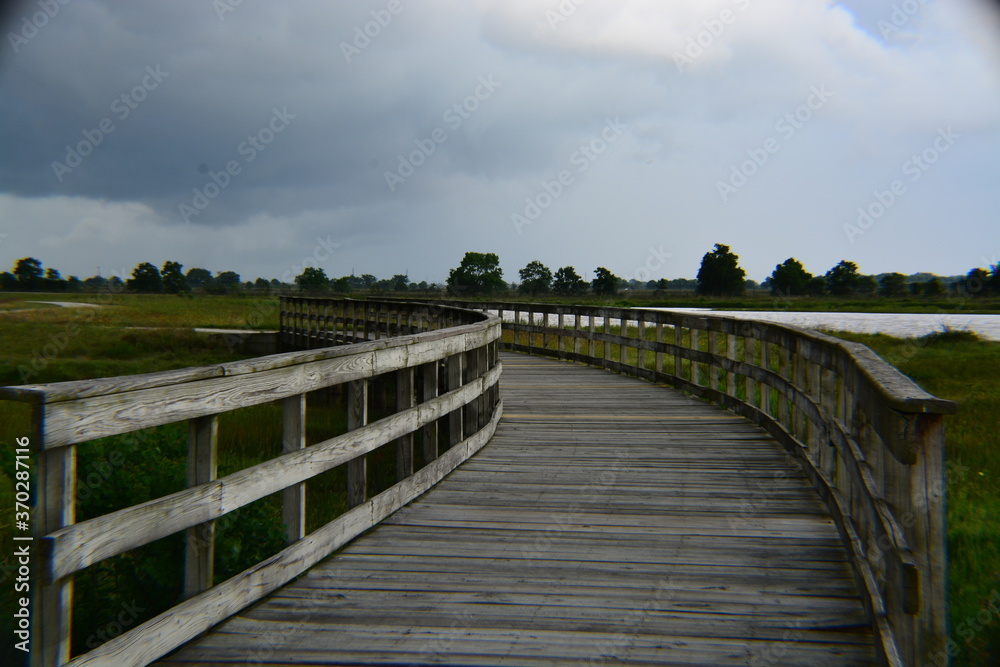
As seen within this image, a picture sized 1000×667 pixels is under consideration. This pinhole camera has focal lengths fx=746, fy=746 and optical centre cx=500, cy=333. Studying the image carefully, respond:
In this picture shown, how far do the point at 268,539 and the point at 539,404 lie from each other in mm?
5650

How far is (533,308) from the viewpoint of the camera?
626 inches

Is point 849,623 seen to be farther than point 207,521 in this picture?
Yes

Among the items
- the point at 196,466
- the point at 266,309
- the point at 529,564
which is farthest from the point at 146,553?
the point at 266,309

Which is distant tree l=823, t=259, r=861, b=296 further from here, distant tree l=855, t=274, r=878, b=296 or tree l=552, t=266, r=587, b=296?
tree l=552, t=266, r=587, b=296

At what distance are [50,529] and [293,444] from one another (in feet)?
4.57

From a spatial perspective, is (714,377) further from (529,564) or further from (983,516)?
(529,564)

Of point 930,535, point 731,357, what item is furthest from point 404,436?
point 731,357

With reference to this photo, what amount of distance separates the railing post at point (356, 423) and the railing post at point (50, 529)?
1.97 metres

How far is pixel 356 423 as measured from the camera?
167 inches

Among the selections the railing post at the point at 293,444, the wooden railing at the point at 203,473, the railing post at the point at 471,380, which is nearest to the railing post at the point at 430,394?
the wooden railing at the point at 203,473

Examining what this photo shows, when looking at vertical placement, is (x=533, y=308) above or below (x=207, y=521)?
above

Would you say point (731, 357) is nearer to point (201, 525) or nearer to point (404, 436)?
point (404, 436)

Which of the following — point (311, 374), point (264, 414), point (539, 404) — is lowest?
point (264, 414)

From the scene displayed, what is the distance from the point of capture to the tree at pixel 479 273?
119688 mm
